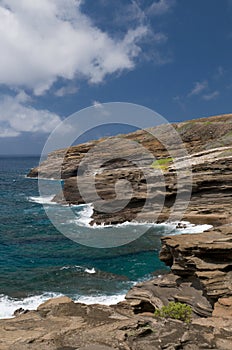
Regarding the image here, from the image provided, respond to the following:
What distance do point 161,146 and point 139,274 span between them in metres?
63.3

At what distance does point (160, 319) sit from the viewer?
1173cm

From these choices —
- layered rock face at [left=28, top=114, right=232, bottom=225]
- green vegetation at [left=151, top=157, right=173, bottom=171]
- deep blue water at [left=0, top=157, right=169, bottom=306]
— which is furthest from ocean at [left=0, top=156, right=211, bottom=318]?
green vegetation at [left=151, top=157, right=173, bottom=171]

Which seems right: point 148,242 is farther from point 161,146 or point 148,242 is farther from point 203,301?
point 161,146

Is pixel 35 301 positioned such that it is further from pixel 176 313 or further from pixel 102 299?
pixel 176 313

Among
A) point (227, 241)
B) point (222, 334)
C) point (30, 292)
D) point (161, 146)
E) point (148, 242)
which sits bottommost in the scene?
point (30, 292)

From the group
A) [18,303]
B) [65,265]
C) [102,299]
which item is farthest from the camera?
[65,265]

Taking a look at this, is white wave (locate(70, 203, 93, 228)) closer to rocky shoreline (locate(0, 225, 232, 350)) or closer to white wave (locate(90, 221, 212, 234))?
white wave (locate(90, 221, 212, 234))

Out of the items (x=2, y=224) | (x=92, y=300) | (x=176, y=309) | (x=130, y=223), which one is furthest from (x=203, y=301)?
(x=2, y=224)

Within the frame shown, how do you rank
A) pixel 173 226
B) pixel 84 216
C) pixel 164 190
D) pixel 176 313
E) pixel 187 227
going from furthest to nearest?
pixel 84 216 < pixel 164 190 < pixel 173 226 < pixel 187 227 < pixel 176 313

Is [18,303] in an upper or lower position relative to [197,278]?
lower

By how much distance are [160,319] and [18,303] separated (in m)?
16.4

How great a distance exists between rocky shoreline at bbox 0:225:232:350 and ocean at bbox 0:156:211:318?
488 centimetres

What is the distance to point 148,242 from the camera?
39.6 metres

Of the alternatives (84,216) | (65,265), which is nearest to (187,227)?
(65,265)
